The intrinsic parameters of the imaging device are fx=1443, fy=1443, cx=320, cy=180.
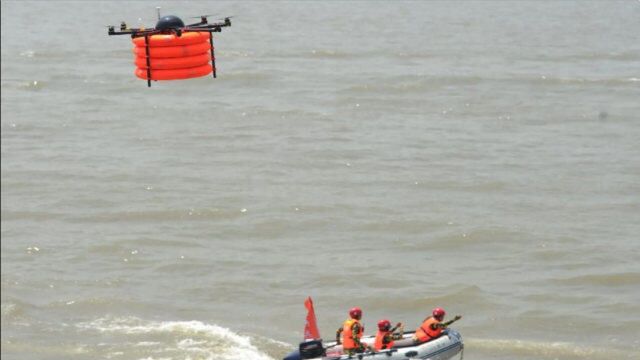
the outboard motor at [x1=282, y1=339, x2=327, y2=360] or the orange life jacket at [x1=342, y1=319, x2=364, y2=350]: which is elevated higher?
the orange life jacket at [x1=342, y1=319, x2=364, y2=350]

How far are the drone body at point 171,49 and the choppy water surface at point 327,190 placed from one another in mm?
9488

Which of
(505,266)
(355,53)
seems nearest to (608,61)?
(355,53)

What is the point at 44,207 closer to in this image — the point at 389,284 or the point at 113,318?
the point at 113,318

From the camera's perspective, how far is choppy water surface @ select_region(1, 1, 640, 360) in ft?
92.3

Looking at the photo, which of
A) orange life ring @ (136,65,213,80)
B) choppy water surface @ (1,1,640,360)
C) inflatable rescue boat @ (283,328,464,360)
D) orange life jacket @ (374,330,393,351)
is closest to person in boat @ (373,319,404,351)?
orange life jacket @ (374,330,393,351)

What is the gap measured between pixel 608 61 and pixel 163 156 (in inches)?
657

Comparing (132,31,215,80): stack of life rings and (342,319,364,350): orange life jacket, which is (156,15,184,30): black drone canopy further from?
(342,319,364,350): orange life jacket

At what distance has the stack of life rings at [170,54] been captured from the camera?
17719 millimetres

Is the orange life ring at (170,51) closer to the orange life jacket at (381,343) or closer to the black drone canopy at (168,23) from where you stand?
the black drone canopy at (168,23)

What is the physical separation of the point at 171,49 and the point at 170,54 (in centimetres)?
8

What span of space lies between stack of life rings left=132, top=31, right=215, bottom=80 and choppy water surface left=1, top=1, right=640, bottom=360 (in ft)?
31.1

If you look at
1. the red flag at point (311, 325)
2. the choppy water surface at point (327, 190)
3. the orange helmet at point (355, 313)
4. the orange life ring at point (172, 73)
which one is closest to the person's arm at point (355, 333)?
the orange helmet at point (355, 313)

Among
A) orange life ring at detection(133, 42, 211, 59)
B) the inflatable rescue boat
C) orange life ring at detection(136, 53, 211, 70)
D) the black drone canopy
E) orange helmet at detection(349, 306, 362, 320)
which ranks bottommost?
the inflatable rescue boat

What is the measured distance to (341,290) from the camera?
29172 mm
